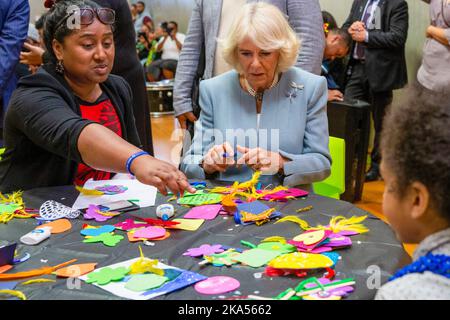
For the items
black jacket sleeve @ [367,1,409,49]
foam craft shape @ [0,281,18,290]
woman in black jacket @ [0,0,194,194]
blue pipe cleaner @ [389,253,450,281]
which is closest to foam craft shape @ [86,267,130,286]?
foam craft shape @ [0,281,18,290]

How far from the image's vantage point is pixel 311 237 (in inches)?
55.6

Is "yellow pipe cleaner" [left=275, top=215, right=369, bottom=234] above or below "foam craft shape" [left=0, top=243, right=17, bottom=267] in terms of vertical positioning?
below

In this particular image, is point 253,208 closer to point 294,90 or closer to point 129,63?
point 294,90

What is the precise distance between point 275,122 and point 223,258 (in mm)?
965

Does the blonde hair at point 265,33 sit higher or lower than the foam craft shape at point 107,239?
higher

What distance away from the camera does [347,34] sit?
4.46m

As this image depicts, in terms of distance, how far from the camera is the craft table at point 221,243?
1191mm

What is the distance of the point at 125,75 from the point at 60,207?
1.52 meters

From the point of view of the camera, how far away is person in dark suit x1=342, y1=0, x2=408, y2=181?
4406 millimetres

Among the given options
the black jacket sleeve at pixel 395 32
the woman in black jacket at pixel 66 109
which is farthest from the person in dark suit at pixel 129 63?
the black jacket sleeve at pixel 395 32

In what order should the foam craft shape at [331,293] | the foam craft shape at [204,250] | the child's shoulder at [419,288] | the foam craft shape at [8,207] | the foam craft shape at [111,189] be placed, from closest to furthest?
1. the child's shoulder at [419,288]
2. the foam craft shape at [331,293]
3. the foam craft shape at [204,250]
4. the foam craft shape at [8,207]
5. the foam craft shape at [111,189]

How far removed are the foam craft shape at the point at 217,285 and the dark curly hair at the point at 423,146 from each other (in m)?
0.38

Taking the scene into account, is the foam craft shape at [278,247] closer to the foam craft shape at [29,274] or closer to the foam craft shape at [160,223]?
the foam craft shape at [160,223]

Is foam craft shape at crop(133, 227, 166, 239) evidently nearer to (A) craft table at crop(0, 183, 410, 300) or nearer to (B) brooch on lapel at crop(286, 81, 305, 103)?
(A) craft table at crop(0, 183, 410, 300)
